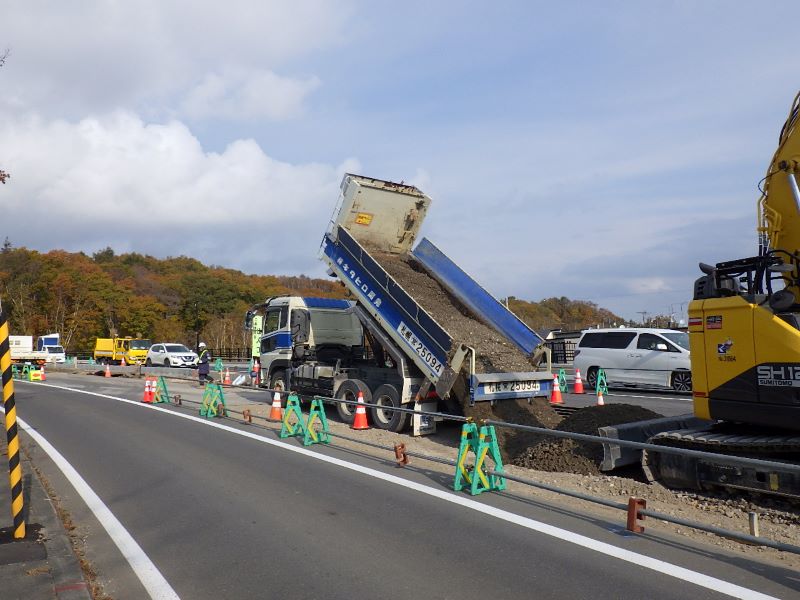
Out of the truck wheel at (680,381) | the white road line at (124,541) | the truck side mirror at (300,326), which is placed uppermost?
the truck side mirror at (300,326)

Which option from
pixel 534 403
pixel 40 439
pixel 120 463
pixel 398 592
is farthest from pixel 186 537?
pixel 40 439

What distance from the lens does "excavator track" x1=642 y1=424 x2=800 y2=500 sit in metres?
6.57

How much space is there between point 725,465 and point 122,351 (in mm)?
43688

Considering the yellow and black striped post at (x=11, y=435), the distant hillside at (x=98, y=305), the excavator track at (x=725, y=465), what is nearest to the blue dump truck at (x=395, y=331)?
the excavator track at (x=725, y=465)

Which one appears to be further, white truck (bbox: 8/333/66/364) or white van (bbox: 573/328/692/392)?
white truck (bbox: 8/333/66/364)

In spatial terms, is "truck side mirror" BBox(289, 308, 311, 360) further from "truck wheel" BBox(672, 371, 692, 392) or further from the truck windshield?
"truck wheel" BBox(672, 371, 692, 392)

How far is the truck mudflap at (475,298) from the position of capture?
39.0 ft

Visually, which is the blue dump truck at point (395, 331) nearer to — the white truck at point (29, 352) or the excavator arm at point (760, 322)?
the excavator arm at point (760, 322)

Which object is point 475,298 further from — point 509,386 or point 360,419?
point 360,419

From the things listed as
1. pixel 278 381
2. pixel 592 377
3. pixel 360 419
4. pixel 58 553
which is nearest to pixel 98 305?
pixel 278 381

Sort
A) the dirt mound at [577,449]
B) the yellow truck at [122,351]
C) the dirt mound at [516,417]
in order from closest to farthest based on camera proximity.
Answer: the dirt mound at [577,449] → the dirt mound at [516,417] → the yellow truck at [122,351]

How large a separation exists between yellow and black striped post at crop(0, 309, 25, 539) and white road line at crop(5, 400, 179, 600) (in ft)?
2.79

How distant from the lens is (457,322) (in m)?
11.8

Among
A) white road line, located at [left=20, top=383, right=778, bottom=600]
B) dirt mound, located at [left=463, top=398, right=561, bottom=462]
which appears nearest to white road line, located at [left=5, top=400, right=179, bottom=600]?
white road line, located at [left=20, top=383, right=778, bottom=600]
